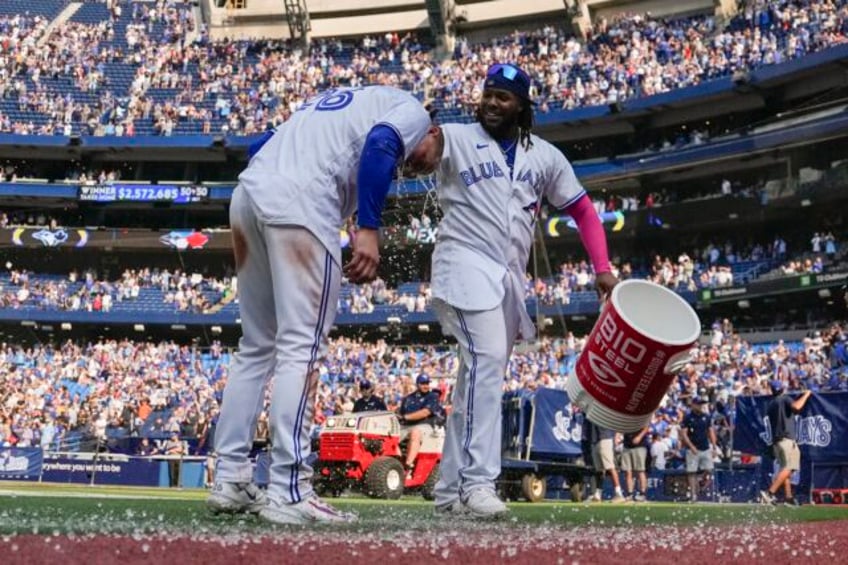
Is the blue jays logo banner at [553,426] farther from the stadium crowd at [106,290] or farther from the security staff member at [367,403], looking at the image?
the stadium crowd at [106,290]

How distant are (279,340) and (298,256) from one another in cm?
36

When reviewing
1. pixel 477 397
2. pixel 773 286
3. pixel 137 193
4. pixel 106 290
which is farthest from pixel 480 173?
pixel 137 193

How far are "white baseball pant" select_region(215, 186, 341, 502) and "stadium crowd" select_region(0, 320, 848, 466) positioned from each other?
12703 mm

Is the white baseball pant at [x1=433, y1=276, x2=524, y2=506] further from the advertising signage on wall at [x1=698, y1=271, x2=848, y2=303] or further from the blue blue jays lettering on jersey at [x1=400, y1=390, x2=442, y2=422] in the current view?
the advertising signage on wall at [x1=698, y1=271, x2=848, y2=303]

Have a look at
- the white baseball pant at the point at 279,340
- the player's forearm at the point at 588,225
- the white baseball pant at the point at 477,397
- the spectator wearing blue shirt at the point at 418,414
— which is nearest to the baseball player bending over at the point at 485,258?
the white baseball pant at the point at 477,397

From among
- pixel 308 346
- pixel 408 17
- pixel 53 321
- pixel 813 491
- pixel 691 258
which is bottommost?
pixel 813 491

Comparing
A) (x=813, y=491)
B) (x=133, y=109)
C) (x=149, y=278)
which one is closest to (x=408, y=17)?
(x=133, y=109)

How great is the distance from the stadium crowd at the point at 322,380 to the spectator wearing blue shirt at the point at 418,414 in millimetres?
3406

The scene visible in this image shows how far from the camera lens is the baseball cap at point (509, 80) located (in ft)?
17.5

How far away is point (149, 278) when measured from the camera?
4628 cm

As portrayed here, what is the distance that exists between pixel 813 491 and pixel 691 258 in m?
26.4

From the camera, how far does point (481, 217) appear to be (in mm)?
5414

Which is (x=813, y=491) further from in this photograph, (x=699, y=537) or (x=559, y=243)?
(x=559, y=243)

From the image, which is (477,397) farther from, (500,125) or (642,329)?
(500,125)
